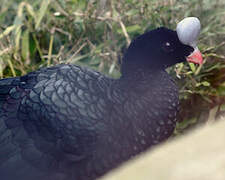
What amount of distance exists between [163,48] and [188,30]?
4.6 inches

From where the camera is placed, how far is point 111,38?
2.29m

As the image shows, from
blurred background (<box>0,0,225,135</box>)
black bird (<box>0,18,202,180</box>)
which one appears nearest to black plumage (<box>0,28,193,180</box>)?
black bird (<box>0,18,202,180</box>)

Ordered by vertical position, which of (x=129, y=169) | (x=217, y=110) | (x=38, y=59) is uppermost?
(x=129, y=169)

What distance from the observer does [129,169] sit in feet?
2.97

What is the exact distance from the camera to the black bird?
4.98ft

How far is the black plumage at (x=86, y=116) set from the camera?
1516 millimetres

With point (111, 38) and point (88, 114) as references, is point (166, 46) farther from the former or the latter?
point (111, 38)

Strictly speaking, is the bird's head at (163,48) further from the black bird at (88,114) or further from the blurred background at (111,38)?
the blurred background at (111,38)

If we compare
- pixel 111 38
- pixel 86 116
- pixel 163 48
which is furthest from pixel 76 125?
pixel 111 38

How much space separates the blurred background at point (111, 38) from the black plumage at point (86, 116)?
0.39m

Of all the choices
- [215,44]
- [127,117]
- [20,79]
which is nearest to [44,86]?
[20,79]

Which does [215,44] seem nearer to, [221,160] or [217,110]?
[217,110]

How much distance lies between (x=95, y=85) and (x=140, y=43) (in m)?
0.23

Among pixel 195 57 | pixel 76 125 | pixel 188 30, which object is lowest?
pixel 76 125
